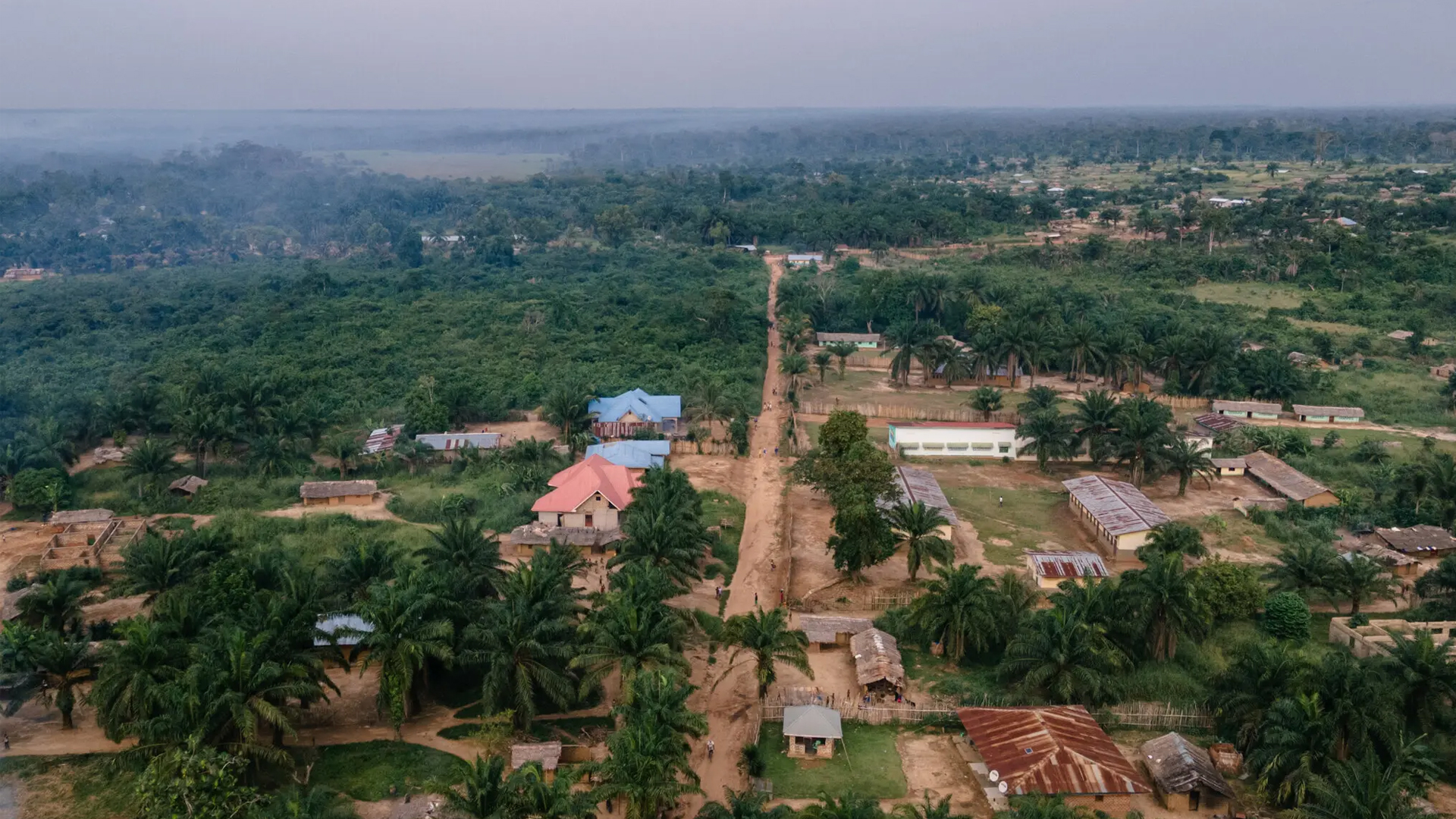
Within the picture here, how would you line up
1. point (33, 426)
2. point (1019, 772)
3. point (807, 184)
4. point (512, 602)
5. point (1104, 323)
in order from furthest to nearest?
point (807, 184)
point (1104, 323)
point (33, 426)
point (512, 602)
point (1019, 772)

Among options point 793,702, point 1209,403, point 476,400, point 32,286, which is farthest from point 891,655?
point 32,286

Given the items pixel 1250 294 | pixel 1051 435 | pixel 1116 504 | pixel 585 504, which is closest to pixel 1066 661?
pixel 1116 504

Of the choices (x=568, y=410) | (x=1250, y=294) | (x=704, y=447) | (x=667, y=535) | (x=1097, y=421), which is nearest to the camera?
(x=667, y=535)

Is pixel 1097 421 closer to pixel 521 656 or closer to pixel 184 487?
pixel 521 656

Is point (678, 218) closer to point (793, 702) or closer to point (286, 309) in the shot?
point (286, 309)

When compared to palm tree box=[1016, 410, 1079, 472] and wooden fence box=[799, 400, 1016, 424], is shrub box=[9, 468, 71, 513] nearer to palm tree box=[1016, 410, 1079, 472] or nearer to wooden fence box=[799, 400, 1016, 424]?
wooden fence box=[799, 400, 1016, 424]

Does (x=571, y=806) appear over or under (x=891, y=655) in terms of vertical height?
over
